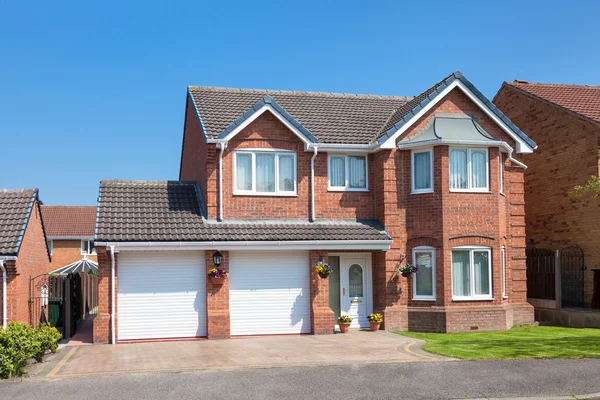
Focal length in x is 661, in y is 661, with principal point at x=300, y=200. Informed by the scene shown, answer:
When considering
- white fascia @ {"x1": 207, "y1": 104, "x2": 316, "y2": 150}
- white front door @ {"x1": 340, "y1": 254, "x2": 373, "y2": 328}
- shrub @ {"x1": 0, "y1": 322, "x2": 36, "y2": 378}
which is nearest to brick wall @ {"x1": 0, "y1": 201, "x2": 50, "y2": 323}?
shrub @ {"x1": 0, "y1": 322, "x2": 36, "y2": 378}

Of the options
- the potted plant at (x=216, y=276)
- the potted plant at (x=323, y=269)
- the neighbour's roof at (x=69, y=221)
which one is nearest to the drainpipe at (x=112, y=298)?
the potted plant at (x=216, y=276)

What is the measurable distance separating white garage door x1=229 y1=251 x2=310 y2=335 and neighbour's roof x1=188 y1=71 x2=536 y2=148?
12.4 ft

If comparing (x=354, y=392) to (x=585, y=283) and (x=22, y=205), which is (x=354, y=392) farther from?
(x=585, y=283)

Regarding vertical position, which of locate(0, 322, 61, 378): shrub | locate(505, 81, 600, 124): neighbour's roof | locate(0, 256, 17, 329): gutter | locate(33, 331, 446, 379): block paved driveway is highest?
locate(505, 81, 600, 124): neighbour's roof

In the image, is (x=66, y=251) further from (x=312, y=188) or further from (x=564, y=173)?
(x=564, y=173)

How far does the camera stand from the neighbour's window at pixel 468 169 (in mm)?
20094

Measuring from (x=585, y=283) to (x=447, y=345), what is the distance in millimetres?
9092

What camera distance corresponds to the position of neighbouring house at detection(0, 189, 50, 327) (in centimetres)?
1716

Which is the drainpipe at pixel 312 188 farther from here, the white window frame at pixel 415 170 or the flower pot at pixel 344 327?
the flower pot at pixel 344 327

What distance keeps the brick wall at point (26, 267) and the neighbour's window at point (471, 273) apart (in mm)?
12322

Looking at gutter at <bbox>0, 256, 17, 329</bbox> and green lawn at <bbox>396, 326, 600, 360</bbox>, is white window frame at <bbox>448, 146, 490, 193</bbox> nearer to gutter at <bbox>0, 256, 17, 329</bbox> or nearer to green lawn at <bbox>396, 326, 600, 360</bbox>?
green lawn at <bbox>396, 326, 600, 360</bbox>

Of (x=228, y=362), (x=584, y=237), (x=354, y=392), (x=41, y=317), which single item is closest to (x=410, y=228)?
(x=584, y=237)

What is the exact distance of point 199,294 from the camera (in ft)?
62.5

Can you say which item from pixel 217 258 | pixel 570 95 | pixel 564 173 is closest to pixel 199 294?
pixel 217 258
